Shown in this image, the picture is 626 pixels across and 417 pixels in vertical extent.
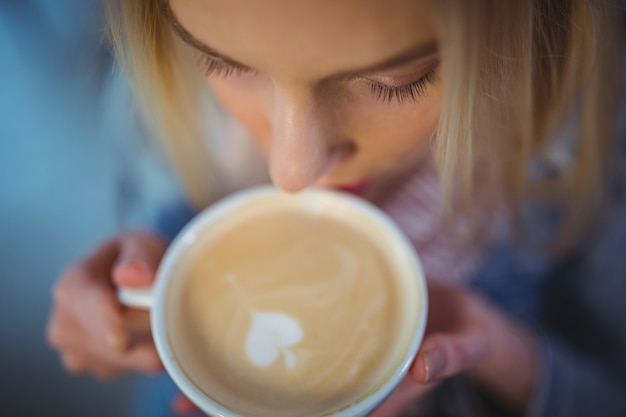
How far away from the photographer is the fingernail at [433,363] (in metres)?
0.64

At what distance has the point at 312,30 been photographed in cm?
48

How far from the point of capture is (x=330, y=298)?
67 centimetres

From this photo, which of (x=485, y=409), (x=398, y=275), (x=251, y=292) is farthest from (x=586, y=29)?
(x=485, y=409)

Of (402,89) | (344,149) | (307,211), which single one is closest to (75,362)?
(307,211)

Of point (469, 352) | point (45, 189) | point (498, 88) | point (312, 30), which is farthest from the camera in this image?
point (45, 189)

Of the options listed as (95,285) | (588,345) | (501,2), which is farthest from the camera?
(588,345)

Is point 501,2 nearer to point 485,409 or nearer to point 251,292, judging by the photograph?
point 251,292

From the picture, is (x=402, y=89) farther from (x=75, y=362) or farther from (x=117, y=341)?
(x=75, y=362)

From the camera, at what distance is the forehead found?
47 cm

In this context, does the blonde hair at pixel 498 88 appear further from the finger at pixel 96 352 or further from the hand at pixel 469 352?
the finger at pixel 96 352

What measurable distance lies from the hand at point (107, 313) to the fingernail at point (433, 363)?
0.37 m

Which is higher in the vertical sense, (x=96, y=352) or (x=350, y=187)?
(x=350, y=187)

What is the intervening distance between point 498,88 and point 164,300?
440 millimetres

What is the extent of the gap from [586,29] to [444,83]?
20 centimetres
